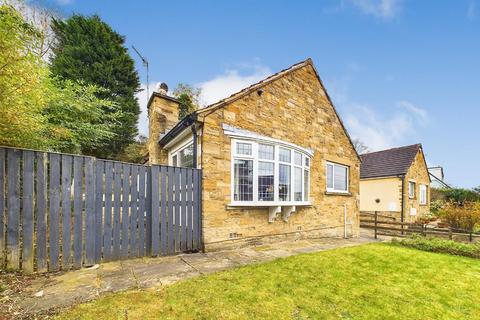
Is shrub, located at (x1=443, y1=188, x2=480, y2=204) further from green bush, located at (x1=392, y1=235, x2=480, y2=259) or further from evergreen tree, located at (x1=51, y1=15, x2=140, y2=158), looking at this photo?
evergreen tree, located at (x1=51, y1=15, x2=140, y2=158)

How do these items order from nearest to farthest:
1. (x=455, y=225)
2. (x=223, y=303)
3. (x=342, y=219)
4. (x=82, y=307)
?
(x=82, y=307) → (x=223, y=303) → (x=342, y=219) → (x=455, y=225)

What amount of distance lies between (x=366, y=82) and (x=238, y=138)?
1817cm

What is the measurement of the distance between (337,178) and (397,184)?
11285 mm

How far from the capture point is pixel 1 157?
4.05 m

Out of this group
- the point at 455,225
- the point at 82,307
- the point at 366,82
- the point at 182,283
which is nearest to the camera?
the point at 82,307

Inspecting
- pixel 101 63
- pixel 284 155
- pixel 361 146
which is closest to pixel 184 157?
pixel 284 155

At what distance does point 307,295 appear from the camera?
12.3 ft

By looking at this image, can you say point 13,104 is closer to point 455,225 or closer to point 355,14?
point 355,14

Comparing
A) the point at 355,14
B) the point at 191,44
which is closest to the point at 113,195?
the point at 191,44

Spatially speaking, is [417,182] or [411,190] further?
[417,182]

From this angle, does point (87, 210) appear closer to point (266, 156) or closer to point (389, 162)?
point (266, 156)

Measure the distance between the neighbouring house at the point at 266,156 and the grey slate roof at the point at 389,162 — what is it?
11139 millimetres

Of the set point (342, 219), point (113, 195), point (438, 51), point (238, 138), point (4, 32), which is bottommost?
point (342, 219)

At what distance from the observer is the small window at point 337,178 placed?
1096 cm
